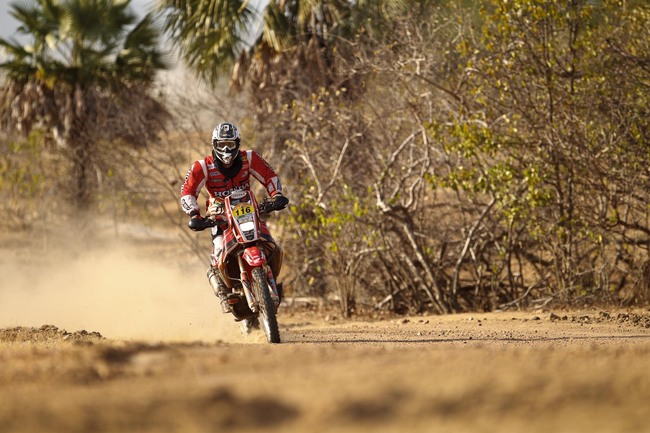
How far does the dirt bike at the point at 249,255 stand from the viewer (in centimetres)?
903

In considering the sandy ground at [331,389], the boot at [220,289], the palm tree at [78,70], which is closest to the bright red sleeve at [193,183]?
the boot at [220,289]

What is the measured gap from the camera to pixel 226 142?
379 inches

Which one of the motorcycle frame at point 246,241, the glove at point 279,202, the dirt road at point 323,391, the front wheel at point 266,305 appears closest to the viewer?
the dirt road at point 323,391

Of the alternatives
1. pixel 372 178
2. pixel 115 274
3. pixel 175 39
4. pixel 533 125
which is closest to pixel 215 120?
pixel 175 39

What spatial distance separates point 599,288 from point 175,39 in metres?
10.4

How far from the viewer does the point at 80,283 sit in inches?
738

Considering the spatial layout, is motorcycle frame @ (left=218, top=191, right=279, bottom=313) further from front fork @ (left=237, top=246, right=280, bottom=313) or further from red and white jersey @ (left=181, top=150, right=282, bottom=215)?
red and white jersey @ (left=181, top=150, right=282, bottom=215)

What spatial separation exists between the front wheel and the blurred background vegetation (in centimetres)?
433

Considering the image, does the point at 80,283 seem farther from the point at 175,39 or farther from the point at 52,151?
the point at 52,151

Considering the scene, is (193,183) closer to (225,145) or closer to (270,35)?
(225,145)

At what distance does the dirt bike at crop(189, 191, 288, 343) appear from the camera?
356 inches

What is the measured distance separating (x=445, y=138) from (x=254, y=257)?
18.0ft

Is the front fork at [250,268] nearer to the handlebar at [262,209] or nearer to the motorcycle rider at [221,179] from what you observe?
the motorcycle rider at [221,179]

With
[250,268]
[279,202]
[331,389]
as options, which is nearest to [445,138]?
[279,202]
